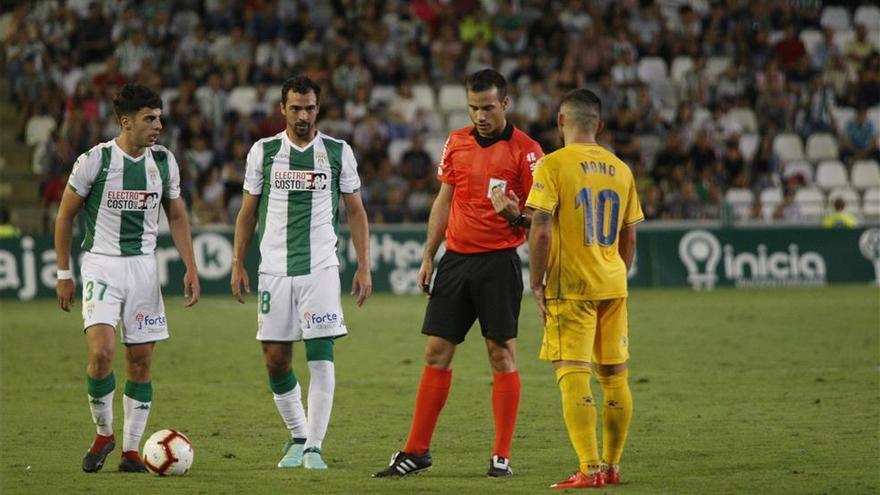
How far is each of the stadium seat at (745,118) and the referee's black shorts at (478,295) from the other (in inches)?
792

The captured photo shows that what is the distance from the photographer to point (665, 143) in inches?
1039

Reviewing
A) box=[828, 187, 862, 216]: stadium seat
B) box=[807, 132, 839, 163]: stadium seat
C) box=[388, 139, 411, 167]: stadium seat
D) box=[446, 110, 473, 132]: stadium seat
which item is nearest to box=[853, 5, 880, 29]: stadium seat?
box=[807, 132, 839, 163]: stadium seat

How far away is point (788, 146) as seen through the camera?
2755cm

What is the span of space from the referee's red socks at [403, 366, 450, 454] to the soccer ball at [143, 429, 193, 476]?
1.25 m

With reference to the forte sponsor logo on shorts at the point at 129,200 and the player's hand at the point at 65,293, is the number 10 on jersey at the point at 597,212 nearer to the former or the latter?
the forte sponsor logo on shorts at the point at 129,200

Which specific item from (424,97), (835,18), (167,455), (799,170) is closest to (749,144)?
(799,170)

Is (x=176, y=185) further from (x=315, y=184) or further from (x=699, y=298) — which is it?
(x=699, y=298)

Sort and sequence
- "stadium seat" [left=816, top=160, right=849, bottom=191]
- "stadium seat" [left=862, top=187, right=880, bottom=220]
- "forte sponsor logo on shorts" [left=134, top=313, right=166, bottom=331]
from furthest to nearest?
"stadium seat" [left=816, top=160, right=849, bottom=191], "stadium seat" [left=862, top=187, right=880, bottom=220], "forte sponsor logo on shorts" [left=134, top=313, right=166, bottom=331]

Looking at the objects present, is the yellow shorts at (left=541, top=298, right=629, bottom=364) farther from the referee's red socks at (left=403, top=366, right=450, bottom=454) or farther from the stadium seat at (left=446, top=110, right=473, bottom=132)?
the stadium seat at (left=446, top=110, right=473, bottom=132)

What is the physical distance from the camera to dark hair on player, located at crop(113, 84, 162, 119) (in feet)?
28.3

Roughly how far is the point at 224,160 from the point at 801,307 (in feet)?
32.7

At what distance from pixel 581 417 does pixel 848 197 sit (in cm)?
1954

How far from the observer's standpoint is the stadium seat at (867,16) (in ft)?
100

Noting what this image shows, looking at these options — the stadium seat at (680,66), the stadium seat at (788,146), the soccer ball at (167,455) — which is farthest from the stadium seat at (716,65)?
the soccer ball at (167,455)
